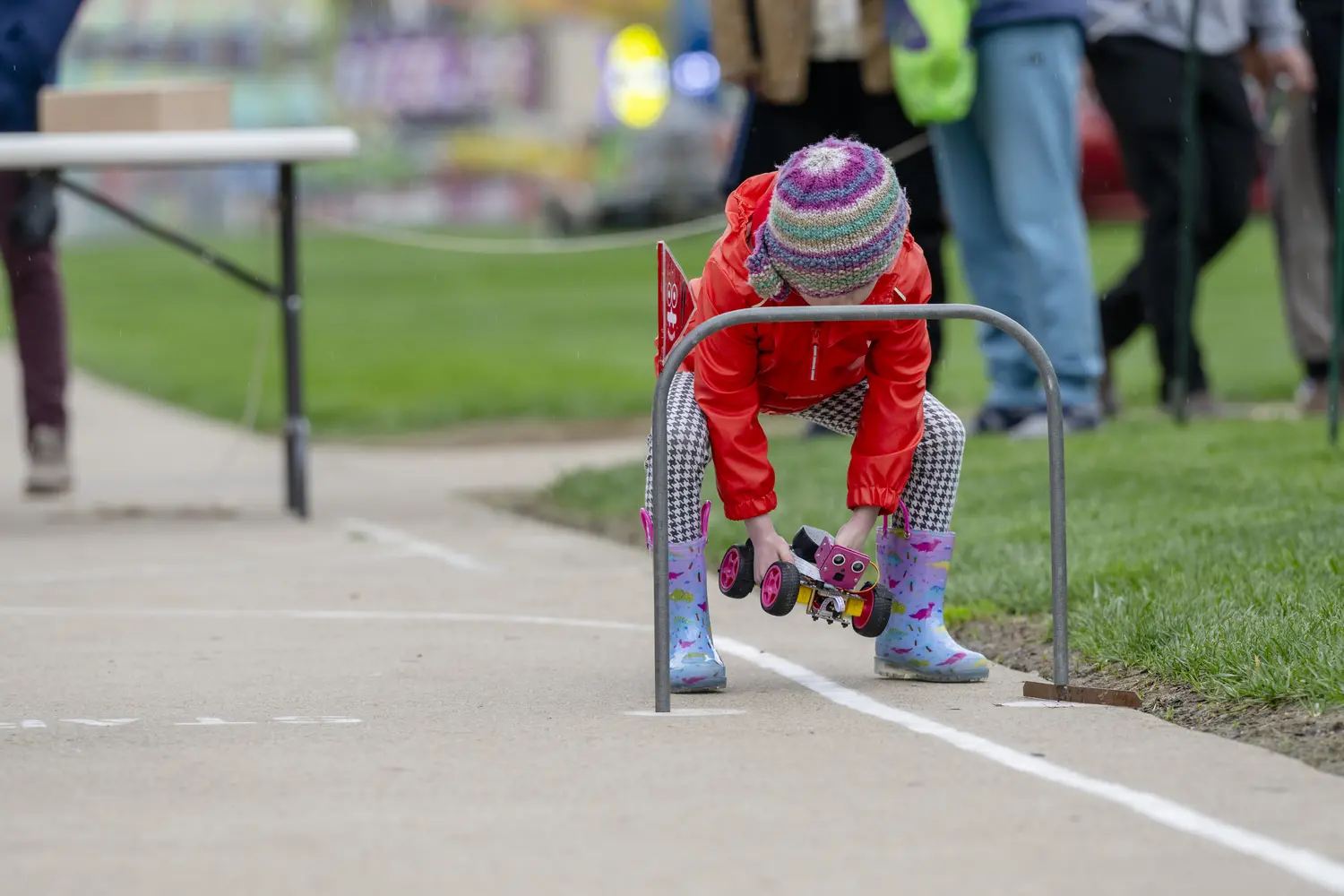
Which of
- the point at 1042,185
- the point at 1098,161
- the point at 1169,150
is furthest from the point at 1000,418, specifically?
the point at 1098,161

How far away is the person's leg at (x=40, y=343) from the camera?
9.00 meters

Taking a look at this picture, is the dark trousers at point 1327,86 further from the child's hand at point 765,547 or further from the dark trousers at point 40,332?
the child's hand at point 765,547

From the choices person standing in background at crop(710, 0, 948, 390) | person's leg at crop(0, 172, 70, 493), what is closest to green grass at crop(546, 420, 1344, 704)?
person standing in background at crop(710, 0, 948, 390)

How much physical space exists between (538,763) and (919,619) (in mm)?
1218

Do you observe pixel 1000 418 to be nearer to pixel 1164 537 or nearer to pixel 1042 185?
pixel 1042 185

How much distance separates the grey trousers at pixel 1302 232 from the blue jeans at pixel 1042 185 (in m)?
1.46

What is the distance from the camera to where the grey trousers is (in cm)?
1037

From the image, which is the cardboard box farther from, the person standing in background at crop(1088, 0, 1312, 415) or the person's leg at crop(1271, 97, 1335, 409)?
the person's leg at crop(1271, 97, 1335, 409)

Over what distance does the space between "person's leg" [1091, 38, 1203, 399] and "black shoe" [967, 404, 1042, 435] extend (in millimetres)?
943

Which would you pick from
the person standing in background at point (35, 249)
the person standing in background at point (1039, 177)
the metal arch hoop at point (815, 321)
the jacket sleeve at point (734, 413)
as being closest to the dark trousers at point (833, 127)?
the person standing in background at point (1039, 177)

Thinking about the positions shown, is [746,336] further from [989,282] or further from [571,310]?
[571,310]

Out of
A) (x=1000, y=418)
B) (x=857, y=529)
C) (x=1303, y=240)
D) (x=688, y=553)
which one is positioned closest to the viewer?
(x=857, y=529)

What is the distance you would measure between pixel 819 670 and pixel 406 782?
4.99 ft

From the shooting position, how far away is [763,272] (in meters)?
4.91
